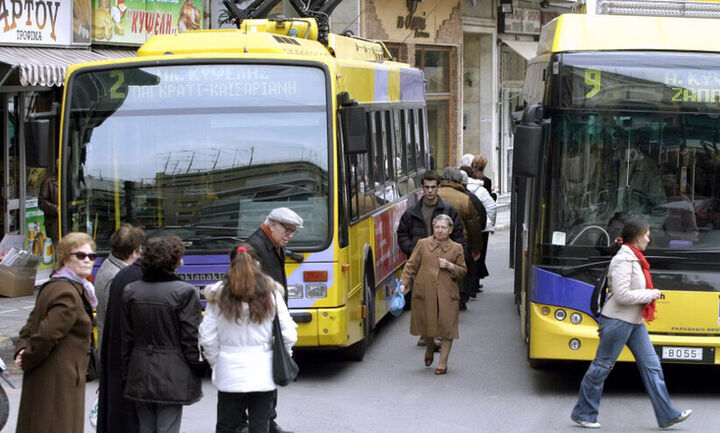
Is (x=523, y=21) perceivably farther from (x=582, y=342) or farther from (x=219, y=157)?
(x=582, y=342)

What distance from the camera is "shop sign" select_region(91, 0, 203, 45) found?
1766cm

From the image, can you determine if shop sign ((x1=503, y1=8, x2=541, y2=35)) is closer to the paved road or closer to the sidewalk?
the sidewalk

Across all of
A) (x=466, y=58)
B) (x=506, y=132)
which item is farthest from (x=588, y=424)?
(x=506, y=132)

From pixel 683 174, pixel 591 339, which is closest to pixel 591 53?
pixel 683 174

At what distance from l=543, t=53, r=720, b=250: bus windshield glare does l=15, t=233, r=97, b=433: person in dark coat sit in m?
4.34

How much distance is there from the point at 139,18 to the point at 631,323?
11.8 meters

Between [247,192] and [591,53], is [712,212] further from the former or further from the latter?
[247,192]

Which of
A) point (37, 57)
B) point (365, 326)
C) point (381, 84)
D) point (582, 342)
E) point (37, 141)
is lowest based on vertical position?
point (365, 326)

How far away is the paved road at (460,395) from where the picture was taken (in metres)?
9.12

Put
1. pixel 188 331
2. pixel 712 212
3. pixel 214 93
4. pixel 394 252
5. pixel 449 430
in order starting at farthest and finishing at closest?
pixel 394 252, pixel 214 93, pixel 712 212, pixel 449 430, pixel 188 331

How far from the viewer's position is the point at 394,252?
13938 millimetres

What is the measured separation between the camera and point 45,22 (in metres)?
16.0

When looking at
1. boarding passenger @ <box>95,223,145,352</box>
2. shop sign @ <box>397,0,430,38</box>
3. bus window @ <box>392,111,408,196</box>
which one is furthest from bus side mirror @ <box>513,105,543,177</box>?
shop sign @ <box>397,0,430,38</box>

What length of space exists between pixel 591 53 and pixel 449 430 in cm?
309
